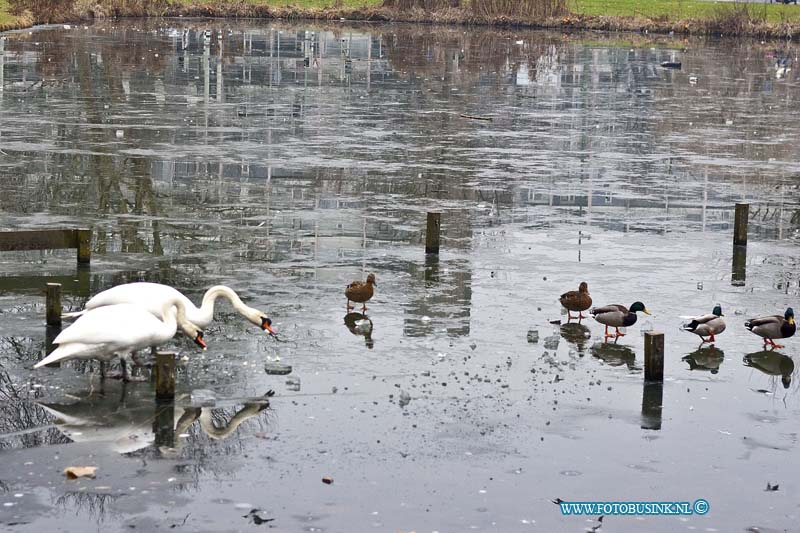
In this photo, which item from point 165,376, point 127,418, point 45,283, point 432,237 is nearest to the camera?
point 127,418

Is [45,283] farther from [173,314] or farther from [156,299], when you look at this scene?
[173,314]

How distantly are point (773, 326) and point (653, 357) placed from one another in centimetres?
205

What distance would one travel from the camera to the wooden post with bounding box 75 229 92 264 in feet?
53.5

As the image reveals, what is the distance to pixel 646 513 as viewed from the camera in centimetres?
996

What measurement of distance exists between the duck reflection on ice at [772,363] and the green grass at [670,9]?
6404 cm

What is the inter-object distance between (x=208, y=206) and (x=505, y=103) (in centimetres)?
1872

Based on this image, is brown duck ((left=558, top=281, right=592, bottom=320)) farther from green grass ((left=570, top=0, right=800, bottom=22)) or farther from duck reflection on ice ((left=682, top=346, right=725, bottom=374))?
green grass ((left=570, top=0, right=800, bottom=22))

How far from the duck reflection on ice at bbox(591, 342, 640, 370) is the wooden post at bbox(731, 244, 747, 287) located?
3.54 metres

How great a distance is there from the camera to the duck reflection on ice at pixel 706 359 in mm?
13602

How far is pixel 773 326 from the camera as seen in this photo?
1409cm

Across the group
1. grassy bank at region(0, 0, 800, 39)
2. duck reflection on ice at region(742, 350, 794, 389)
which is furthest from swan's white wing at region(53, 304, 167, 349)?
grassy bank at region(0, 0, 800, 39)

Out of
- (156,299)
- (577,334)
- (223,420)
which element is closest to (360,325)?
(577,334)

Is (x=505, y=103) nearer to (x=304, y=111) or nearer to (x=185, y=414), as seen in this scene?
(x=304, y=111)

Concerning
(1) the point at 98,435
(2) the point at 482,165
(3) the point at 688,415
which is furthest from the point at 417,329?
(2) the point at 482,165
